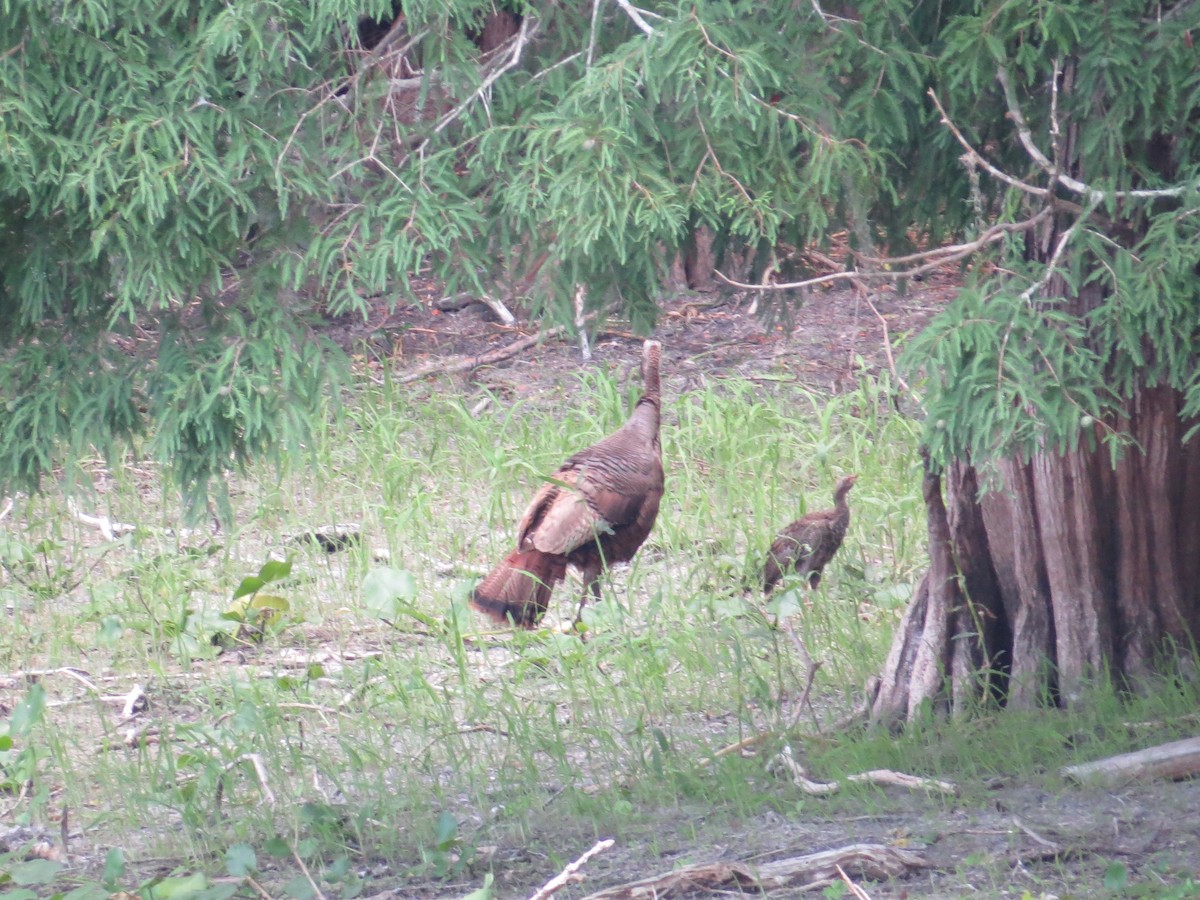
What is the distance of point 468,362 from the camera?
11.3m

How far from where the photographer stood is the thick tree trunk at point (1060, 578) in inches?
189

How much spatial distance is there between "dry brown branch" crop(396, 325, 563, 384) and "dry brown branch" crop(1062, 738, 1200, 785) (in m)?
7.18

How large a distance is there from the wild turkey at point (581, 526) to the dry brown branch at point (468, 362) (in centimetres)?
409

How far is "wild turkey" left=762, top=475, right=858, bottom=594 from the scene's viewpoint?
6668 mm

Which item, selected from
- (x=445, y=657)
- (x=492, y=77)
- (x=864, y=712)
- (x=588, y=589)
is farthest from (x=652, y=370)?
(x=492, y=77)

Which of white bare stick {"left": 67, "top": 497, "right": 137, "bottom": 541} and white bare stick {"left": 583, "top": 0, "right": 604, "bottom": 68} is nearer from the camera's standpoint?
white bare stick {"left": 583, "top": 0, "right": 604, "bottom": 68}

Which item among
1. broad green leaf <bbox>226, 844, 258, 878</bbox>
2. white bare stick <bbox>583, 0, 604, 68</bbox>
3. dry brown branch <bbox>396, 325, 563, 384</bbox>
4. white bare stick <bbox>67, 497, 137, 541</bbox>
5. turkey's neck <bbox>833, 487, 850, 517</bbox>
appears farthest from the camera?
dry brown branch <bbox>396, 325, 563, 384</bbox>

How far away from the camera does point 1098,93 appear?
3.52m

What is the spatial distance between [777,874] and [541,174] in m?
1.98

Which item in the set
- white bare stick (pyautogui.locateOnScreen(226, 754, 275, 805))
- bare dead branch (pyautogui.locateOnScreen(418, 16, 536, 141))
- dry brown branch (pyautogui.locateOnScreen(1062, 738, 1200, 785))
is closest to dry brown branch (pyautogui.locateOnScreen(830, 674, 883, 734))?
dry brown branch (pyautogui.locateOnScreen(1062, 738, 1200, 785))

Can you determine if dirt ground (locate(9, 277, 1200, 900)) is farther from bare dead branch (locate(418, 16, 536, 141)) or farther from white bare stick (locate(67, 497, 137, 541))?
white bare stick (locate(67, 497, 137, 541))

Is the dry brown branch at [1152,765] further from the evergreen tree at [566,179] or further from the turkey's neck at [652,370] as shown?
the turkey's neck at [652,370]

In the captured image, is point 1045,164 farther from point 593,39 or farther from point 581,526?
point 581,526

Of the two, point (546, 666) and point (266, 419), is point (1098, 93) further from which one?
point (546, 666)
